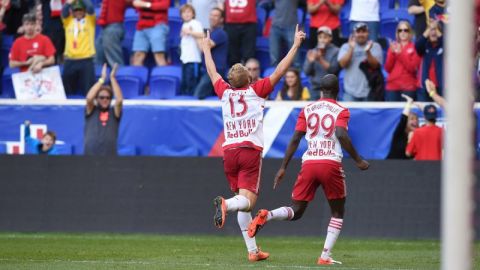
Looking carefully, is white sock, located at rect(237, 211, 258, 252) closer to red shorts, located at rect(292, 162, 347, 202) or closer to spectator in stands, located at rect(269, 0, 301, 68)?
red shorts, located at rect(292, 162, 347, 202)

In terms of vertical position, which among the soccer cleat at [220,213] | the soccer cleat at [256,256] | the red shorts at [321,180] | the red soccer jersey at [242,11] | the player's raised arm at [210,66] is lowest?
the soccer cleat at [256,256]

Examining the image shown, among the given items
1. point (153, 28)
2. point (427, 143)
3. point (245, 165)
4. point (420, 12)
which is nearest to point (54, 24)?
point (153, 28)

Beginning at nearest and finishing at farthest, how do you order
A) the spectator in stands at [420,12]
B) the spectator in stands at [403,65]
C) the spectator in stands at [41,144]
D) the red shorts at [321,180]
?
the red shorts at [321,180] < the spectator in stands at [41,144] < the spectator in stands at [403,65] < the spectator in stands at [420,12]

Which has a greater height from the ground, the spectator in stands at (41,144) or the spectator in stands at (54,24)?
the spectator in stands at (54,24)

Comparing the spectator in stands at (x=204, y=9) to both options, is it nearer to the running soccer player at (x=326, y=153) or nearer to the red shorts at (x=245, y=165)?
the red shorts at (x=245, y=165)

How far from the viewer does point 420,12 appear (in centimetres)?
1934

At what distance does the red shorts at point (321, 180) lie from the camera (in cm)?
1120

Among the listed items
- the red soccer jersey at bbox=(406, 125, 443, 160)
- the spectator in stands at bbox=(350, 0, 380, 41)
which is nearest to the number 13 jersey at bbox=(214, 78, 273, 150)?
the red soccer jersey at bbox=(406, 125, 443, 160)

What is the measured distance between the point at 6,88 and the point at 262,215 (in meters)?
11.2

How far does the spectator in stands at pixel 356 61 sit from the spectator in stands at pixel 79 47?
4.83 meters

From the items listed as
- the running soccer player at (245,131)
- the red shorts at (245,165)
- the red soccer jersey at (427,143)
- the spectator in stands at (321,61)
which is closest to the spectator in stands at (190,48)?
the spectator in stands at (321,61)

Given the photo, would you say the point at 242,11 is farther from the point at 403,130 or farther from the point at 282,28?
the point at 403,130

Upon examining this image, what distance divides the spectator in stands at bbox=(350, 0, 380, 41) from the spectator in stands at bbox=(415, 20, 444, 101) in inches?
52.9

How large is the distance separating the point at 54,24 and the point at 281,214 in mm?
10817
